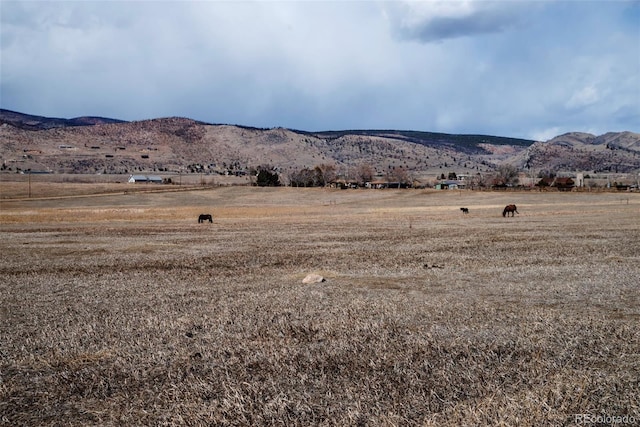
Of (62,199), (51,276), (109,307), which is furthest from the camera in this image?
(62,199)

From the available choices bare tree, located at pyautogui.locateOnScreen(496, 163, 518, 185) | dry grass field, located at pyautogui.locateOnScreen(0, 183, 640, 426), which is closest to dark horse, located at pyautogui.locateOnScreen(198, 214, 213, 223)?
dry grass field, located at pyautogui.locateOnScreen(0, 183, 640, 426)

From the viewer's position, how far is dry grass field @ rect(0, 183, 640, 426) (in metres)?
7.47

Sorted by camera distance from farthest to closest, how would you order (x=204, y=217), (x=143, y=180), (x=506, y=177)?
1. (x=143, y=180)
2. (x=506, y=177)
3. (x=204, y=217)

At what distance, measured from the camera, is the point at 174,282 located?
19.3 meters

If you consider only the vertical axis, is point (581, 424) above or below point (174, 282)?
above

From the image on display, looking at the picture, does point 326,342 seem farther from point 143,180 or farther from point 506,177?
point 143,180

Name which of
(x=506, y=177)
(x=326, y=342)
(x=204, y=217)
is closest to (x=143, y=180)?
(x=506, y=177)

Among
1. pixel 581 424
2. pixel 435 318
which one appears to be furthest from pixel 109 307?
pixel 581 424

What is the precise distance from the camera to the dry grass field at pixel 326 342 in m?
7.47

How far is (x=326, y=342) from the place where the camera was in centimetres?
1066

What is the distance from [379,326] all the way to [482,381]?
3567 mm

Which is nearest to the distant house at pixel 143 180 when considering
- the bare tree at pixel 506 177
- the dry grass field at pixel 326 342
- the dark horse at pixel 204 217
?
the bare tree at pixel 506 177

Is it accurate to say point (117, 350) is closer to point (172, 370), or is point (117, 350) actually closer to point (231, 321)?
point (172, 370)

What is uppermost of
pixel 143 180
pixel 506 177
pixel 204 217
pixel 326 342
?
pixel 506 177
